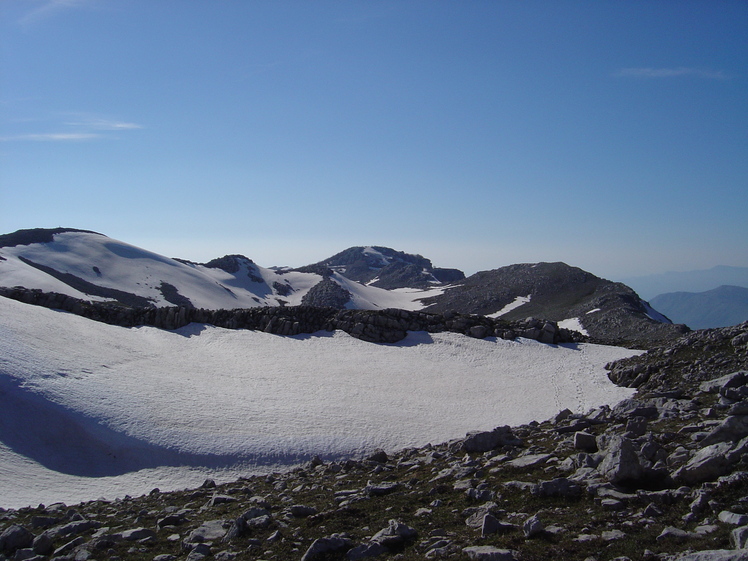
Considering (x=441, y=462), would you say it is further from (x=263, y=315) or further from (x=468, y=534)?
(x=263, y=315)

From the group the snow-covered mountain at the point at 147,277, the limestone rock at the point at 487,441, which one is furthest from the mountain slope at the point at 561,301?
the limestone rock at the point at 487,441

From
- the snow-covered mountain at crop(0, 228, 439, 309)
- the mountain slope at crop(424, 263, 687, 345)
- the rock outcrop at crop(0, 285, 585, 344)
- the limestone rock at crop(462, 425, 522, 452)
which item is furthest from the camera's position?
the snow-covered mountain at crop(0, 228, 439, 309)

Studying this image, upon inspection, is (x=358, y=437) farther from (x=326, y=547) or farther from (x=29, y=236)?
(x=29, y=236)

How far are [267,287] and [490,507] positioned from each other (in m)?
116

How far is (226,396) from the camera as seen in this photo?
3128 centimetres

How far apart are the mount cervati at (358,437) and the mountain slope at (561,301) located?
6.47m

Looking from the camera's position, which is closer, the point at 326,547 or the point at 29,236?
the point at 326,547

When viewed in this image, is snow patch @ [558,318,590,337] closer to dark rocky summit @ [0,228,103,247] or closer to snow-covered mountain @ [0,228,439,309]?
snow-covered mountain @ [0,228,439,309]

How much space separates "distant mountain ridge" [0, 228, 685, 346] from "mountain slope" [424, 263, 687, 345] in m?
0.20

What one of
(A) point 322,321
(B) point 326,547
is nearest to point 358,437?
(B) point 326,547

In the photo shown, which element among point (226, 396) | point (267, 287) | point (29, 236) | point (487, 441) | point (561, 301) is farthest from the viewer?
point (267, 287)

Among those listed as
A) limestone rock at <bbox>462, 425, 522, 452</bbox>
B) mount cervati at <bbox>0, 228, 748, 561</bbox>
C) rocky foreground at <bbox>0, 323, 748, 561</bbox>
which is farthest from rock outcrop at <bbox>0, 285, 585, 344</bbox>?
limestone rock at <bbox>462, 425, 522, 452</bbox>

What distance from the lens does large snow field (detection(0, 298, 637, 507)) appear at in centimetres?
2364

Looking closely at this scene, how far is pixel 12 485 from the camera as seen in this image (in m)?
20.3
